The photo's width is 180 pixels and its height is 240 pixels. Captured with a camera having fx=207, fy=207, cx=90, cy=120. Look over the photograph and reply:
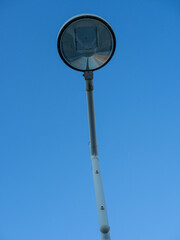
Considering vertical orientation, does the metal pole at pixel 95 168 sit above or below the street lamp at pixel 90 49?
below

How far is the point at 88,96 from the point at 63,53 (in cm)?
104

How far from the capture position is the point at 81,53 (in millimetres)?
4270

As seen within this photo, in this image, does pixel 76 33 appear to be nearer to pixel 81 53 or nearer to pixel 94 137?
pixel 81 53

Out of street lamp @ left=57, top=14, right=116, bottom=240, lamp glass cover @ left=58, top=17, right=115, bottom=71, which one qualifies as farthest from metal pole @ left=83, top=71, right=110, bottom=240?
lamp glass cover @ left=58, top=17, right=115, bottom=71

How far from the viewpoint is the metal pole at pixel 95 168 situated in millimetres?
3895

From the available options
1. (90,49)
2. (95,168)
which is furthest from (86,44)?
(95,168)

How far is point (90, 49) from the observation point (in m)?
4.23

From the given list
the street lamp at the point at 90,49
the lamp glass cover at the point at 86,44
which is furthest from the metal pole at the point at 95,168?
the lamp glass cover at the point at 86,44

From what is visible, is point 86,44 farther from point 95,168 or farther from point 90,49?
point 95,168

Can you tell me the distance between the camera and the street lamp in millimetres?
3818

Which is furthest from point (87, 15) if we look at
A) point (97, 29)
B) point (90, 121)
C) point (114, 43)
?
point (90, 121)

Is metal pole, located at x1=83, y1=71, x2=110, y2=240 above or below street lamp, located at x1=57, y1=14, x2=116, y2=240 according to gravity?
below

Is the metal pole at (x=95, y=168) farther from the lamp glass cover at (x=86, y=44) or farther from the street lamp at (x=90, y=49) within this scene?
the lamp glass cover at (x=86, y=44)

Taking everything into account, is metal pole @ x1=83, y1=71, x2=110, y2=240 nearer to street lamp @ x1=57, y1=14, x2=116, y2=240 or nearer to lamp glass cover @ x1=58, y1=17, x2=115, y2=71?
street lamp @ x1=57, y1=14, x2=116, y2=240
